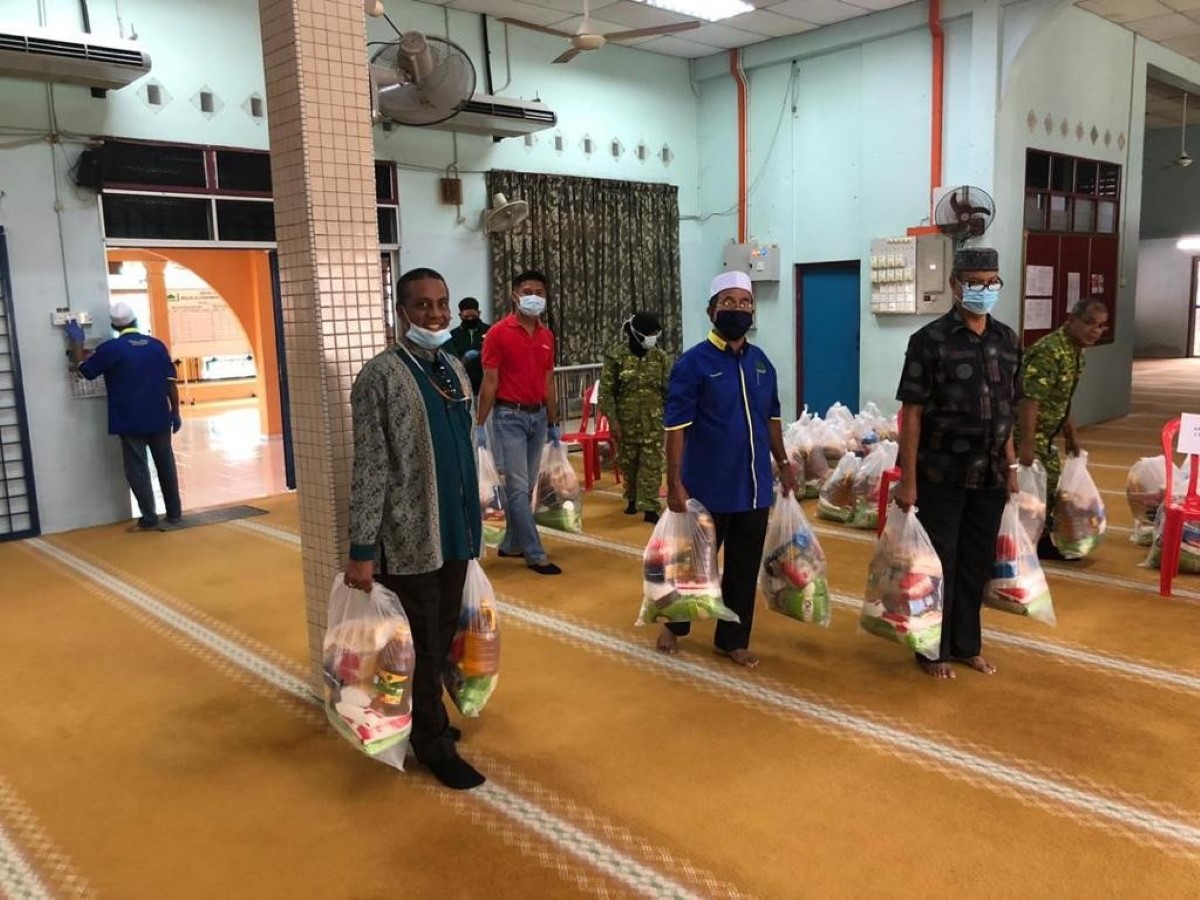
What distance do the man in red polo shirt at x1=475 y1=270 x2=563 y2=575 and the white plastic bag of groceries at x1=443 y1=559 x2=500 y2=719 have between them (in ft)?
6.24

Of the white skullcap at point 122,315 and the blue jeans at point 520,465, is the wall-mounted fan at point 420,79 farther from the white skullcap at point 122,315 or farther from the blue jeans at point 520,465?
the blue jeans at point 520,465

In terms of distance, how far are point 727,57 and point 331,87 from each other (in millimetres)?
7488

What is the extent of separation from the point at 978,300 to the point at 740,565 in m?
1.29

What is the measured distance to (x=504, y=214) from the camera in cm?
804

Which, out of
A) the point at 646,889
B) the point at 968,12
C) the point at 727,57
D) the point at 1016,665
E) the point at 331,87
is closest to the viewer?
the point at 646,889

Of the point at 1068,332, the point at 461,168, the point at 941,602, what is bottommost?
the point at 941,602

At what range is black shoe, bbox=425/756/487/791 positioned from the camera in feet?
9.44

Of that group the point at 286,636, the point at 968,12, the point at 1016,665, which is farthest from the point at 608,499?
the point at 968,12

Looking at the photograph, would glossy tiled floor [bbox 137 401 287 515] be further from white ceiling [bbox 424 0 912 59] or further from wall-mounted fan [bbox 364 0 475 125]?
white ceiling [bbox 424 0 912 59]

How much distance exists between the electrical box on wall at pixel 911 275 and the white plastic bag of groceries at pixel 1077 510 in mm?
3508

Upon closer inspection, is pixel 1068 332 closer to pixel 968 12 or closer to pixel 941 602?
pixel 941 602

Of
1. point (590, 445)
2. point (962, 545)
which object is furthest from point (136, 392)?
point (962, 545)

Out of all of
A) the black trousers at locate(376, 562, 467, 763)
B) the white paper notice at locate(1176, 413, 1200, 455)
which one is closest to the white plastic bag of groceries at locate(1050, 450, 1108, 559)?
the white paper notice at locate(1176, 413, 1200, 455)

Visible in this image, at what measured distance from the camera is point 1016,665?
3.69m
